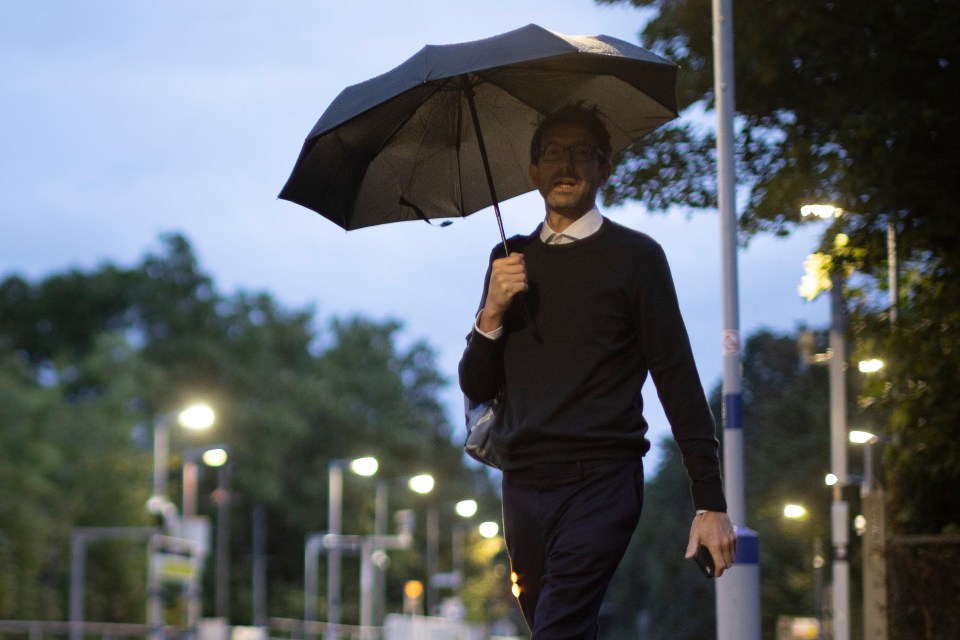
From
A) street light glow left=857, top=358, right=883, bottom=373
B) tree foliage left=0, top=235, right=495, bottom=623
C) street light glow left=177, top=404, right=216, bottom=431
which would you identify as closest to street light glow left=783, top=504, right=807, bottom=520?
street light glow left=177, top=404, right=216, bottom=431

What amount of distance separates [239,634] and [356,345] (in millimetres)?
38142

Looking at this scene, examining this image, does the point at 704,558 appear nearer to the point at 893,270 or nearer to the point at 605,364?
the point at 605,364

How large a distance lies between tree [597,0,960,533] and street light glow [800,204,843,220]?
0.25ft

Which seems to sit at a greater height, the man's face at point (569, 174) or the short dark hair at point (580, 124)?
the short dark hair at point (580, 124)

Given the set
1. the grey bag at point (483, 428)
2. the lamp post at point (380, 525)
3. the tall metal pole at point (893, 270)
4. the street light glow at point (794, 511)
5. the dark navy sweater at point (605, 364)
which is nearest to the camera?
the dark navy sweater at point (605, 364)

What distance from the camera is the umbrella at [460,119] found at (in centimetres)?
445

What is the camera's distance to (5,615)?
4662cm

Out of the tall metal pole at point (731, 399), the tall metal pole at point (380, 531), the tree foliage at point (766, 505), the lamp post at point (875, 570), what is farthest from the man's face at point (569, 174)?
the tall metal pole at point (380, 531)

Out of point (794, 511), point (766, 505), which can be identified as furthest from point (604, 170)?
point (766, 505)

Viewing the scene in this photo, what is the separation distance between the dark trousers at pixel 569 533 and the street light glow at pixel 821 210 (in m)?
9.98

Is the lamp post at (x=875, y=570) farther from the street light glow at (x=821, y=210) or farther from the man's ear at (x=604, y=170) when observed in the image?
the man's ear at (x=604, y=170)

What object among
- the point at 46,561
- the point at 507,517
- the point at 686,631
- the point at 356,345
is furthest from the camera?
the point at 356,345

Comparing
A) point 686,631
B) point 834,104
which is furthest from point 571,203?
point 686,631

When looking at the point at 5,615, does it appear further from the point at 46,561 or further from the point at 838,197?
the point at 838,197
